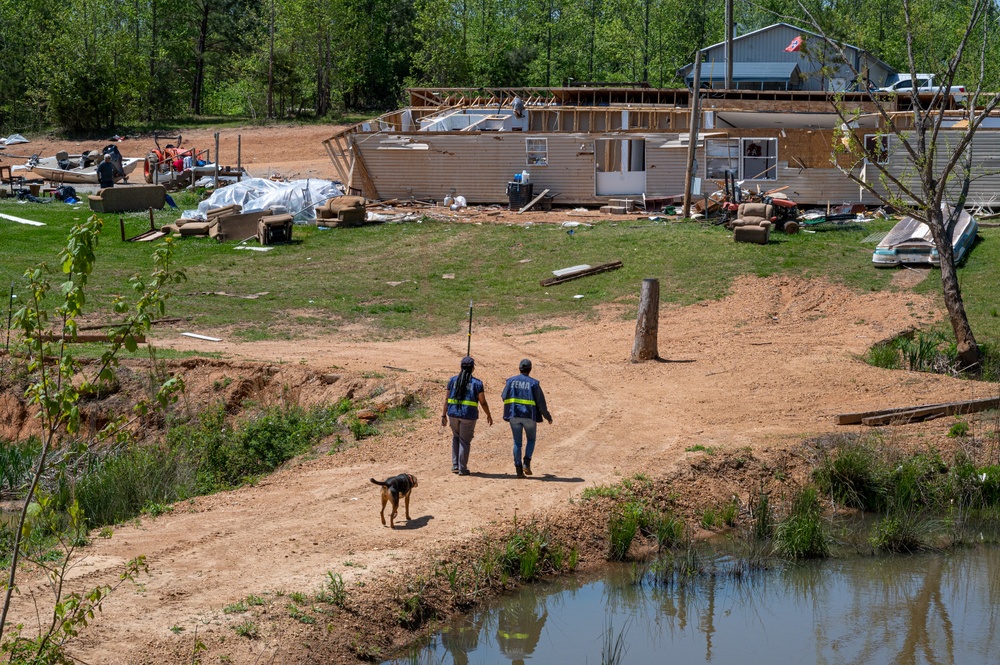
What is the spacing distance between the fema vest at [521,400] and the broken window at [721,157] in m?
21.3

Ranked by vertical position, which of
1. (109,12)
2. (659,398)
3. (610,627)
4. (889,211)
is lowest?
(610,627)

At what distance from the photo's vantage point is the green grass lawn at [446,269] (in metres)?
22.9

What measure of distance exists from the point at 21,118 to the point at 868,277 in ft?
154

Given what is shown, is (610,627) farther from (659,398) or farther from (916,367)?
(916,367)

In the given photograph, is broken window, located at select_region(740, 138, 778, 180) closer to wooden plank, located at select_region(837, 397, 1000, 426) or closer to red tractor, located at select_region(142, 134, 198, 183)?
wooden plank, located at select_region(837, 397, 1000, 426)

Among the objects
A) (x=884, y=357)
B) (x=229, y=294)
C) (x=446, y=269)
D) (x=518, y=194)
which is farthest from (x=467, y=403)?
(x=518, y=194)

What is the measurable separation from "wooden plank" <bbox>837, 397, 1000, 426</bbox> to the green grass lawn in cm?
488

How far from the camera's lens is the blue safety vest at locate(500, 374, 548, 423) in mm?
13297

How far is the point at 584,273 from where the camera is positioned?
2566 cm

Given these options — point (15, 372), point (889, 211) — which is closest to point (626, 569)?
point (15, 372)

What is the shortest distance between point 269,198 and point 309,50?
25984 mm

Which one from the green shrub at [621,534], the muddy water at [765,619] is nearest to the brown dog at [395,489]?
the muddy water at [765,619]

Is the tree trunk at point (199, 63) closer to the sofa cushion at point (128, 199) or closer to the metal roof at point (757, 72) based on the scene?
the metal roof at point (757, 72)

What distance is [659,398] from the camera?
17.1 metres
